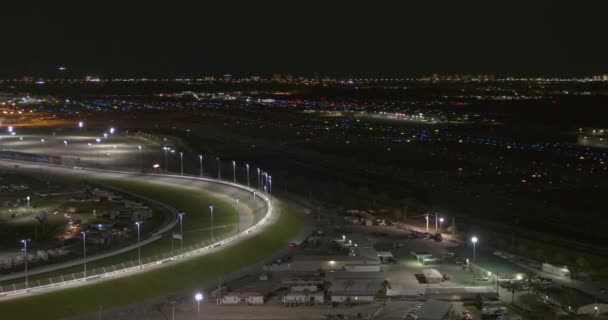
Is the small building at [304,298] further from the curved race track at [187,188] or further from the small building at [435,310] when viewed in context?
the curved race track at [187,188]

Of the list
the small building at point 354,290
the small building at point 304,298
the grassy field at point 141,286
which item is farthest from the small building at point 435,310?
the grassy field at point 141,286

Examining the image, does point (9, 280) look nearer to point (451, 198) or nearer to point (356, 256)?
point (356, 256)

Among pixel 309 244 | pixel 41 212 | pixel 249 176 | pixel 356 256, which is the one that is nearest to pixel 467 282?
pixel 356 256

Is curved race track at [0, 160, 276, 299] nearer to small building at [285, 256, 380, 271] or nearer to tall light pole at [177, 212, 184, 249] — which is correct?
tall light pole at [177, 212, 184, 249]

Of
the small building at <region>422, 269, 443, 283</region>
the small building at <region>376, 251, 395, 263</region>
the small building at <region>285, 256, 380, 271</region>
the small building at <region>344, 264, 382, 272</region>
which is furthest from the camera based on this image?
the small building at <region>376, 251, 395, 263</region>

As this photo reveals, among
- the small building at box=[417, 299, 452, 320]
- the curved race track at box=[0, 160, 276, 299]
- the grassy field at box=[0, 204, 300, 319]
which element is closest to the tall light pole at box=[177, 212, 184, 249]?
the curved race track at box=[0, 160, 276, 299]

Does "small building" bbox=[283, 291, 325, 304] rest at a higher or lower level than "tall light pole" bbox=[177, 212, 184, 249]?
lower
